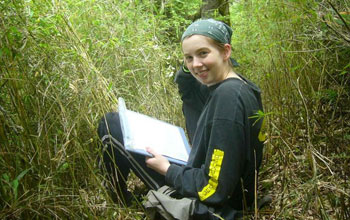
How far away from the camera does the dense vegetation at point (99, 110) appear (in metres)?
1.73

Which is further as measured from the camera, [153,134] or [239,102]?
[153,134]

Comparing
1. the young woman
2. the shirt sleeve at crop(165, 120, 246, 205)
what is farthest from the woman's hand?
the shirt sleeve at crop(165, 120, 246, 205)

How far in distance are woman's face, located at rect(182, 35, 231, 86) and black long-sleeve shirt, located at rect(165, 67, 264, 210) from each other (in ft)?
0.44

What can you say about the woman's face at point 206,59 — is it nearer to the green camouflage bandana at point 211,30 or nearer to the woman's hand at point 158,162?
the green camouflage bandana at point 211,30

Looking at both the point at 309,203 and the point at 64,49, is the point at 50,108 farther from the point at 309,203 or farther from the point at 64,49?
the point at 309,203

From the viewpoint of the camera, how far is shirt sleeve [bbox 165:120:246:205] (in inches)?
64.7

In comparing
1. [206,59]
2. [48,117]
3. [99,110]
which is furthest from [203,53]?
[48,117]

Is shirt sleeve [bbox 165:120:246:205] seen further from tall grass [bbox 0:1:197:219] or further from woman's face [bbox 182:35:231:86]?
tall grass [bbox 0:1:197:219]

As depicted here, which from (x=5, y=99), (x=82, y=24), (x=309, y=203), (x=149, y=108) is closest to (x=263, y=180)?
(x=309, y=203)

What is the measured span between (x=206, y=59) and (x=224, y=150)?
498 mm

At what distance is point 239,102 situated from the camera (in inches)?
66.7

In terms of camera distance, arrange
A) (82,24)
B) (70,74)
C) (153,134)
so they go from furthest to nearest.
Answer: (82,24) → (70,74) → (153,134)

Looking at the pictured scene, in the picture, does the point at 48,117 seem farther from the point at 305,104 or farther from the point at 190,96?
the point at 305,104

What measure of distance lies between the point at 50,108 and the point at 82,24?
161 centimetres
